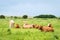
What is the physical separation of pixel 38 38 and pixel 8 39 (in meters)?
1.89

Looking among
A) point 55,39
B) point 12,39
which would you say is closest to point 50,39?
point 55,39

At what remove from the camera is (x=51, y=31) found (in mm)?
21219

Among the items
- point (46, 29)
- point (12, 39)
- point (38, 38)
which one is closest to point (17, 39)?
point (12, 39)

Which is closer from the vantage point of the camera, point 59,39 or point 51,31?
point 59,39

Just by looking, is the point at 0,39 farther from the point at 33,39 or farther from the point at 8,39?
the point at 33,39

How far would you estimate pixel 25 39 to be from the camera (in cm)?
1493

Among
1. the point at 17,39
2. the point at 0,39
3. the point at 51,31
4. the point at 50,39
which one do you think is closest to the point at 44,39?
the point at 50,39

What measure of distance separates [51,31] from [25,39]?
6647mm

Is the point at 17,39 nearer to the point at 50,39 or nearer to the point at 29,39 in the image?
the point at 29,39

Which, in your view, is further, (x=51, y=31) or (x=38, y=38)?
(x=51, y=31)

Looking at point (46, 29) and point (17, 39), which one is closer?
point (17, 39)

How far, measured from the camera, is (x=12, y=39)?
15266 mm

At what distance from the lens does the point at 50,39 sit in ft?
49.6

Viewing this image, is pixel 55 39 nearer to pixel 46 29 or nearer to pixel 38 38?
pixel 38 38
